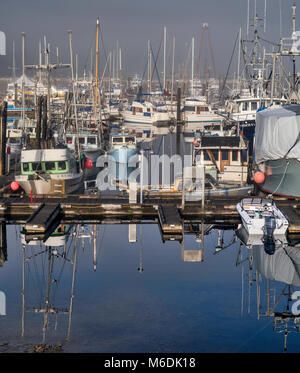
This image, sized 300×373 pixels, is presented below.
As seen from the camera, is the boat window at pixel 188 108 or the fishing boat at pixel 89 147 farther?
the boat window at pixel 188 108

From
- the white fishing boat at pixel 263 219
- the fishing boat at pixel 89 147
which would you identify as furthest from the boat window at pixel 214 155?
the white fishing boat at pixel 263 219

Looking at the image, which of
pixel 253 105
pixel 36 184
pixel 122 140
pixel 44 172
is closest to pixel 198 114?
pixel 253 105

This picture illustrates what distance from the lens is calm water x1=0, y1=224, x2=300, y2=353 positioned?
20.0 meters

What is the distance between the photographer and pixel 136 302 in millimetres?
23406

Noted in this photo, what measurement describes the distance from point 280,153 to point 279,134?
1.18m

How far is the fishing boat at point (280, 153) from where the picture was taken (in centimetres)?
3519

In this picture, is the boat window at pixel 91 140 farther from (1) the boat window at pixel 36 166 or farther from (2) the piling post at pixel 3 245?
(2) the piling post at pixel 3 245

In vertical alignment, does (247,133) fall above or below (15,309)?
above

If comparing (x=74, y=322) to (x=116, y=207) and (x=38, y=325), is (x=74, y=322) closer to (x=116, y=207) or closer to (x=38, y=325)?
(x=38, y=325)

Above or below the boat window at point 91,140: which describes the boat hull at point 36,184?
below

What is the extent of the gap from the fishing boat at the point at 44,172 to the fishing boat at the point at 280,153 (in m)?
11.5
